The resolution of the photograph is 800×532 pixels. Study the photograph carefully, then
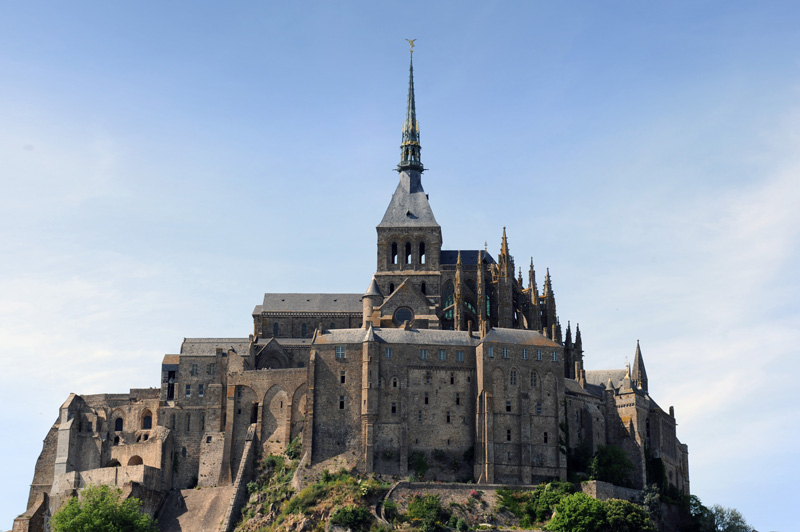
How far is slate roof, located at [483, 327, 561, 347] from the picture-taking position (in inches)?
4875

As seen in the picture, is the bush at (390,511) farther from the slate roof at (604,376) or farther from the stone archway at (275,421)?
the slate roof at (604,376)

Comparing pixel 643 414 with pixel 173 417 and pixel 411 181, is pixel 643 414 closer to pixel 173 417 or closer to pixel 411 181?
pixel 411 181

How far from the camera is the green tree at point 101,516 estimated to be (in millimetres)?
115562

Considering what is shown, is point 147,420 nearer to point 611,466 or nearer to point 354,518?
point 354,518

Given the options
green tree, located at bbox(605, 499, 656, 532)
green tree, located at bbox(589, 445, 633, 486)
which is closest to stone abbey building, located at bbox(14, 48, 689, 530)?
green tree, located at bbox(589, 445, 633, 486)

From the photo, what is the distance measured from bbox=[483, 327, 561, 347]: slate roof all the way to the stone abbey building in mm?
204

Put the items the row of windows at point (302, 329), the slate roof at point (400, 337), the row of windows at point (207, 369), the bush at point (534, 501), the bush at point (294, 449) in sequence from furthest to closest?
the row of windows at point (302, 329) < the row of windows at point (207, 369) < the slate roof at point (400, 337) < the bush at point (294, 449) < the bush at point (534, 501)

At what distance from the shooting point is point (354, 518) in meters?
113

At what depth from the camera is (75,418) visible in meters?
134

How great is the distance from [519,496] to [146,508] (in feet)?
117

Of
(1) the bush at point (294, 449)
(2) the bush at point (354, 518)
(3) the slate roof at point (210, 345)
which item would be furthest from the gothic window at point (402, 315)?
(2) the bush at point (354, 518)

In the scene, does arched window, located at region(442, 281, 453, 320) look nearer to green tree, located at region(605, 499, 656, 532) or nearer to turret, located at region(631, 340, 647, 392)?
turret, located at region(631, 340, 647, 392)

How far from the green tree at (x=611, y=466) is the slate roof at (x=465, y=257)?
89.2 ft

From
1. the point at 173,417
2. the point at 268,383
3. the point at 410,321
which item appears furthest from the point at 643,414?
the point at 173,417
